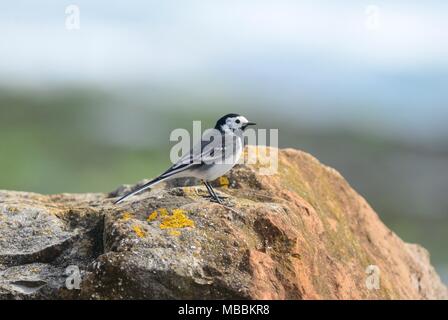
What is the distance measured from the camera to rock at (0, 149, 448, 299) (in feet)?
38.3

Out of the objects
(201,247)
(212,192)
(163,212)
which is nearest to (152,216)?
(163,212)

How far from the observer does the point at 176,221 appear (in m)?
12.7

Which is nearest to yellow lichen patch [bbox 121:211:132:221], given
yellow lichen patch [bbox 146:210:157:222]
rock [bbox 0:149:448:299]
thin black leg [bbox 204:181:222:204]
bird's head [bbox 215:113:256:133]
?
rock [bbox 0:149:448:299]

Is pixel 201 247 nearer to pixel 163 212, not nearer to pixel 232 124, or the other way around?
pixel 163 212

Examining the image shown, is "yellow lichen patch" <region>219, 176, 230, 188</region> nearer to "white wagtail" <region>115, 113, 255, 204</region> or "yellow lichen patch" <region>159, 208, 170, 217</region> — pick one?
"white wagtail" <region>115, 113, 255, 204</region>

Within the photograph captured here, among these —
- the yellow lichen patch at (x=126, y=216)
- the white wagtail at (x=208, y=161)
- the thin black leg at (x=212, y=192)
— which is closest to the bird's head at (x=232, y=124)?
the white wagtail at (x=208, y=161)

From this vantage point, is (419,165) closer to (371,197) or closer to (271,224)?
(371,197)

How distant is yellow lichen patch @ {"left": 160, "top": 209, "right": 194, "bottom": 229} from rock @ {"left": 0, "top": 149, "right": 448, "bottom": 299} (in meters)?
0.01

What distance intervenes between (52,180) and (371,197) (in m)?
18.6

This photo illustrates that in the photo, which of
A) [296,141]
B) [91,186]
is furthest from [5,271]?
[296,141]

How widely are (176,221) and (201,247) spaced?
2.05ft
